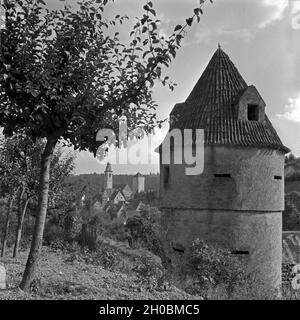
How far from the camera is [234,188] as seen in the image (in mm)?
12930

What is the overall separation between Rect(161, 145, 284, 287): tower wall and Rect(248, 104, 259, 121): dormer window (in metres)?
1.41

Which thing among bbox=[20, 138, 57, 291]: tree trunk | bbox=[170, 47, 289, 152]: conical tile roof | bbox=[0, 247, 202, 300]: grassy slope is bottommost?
bbox=[0, 247, 202, 300]: grassy slope

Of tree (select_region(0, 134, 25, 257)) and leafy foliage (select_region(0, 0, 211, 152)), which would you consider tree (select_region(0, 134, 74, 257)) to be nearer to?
tree (select_region(0, 134, 25, 257))

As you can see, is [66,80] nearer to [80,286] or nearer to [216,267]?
[80,286]

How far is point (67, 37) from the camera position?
596 centimetres

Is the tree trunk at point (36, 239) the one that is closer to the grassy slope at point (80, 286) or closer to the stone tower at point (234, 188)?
the grassy slope at point (80, 286)

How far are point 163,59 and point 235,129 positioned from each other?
814cm

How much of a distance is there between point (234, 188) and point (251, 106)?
321 centimetres

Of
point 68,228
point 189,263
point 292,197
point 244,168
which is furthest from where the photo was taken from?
point 292,197

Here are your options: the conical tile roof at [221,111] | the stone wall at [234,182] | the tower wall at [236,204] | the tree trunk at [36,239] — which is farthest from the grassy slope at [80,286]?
the conical tile roof at [221,111]

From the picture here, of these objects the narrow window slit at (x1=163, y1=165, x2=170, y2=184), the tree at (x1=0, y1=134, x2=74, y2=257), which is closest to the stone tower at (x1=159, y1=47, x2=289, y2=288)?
the narrow window slit at (x1=163, y1=165, x2=170, y2=184)

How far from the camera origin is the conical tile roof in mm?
13125

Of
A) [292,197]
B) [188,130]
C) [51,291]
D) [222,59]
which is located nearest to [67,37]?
[51,291]

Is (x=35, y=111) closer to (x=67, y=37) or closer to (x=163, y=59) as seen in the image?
(x=67, y=37)
